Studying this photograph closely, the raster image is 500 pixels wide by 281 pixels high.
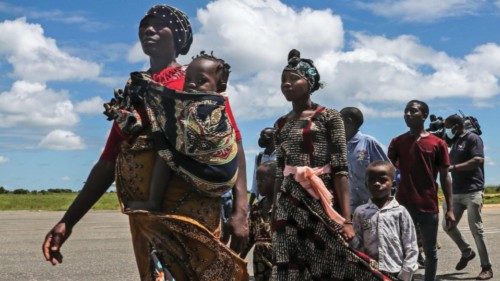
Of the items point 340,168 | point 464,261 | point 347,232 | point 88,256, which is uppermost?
point 340,168

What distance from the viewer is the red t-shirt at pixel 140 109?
361 centimetres

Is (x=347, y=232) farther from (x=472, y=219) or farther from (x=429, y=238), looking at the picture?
(x=472, y=219)

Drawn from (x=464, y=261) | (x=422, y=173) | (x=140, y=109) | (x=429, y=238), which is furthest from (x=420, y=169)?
(x=140, y=109)

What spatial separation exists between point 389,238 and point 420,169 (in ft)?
7.69

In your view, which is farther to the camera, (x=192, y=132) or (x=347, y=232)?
(x=347, y=232)

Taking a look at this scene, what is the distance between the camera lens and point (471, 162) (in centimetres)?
987

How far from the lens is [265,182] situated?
7.34 metres

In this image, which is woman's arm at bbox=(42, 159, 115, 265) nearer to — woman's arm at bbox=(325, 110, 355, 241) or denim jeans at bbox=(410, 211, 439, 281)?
woman's arm at bbox=(325, 110, 355, 241)

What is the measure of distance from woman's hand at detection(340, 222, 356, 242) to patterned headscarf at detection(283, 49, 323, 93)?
3.26 ft

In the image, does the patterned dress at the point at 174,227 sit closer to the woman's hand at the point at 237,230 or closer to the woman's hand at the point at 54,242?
the woman's hand at the point at 237,230

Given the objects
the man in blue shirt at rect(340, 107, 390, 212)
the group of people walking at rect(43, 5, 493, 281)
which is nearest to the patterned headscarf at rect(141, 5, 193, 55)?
the group of people walking at rect(43, 5, 493, 281)

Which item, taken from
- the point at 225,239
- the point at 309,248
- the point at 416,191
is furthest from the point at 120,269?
the point at 225,239

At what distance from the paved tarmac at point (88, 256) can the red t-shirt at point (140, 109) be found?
5981mm

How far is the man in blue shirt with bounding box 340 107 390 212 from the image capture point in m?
7.33
